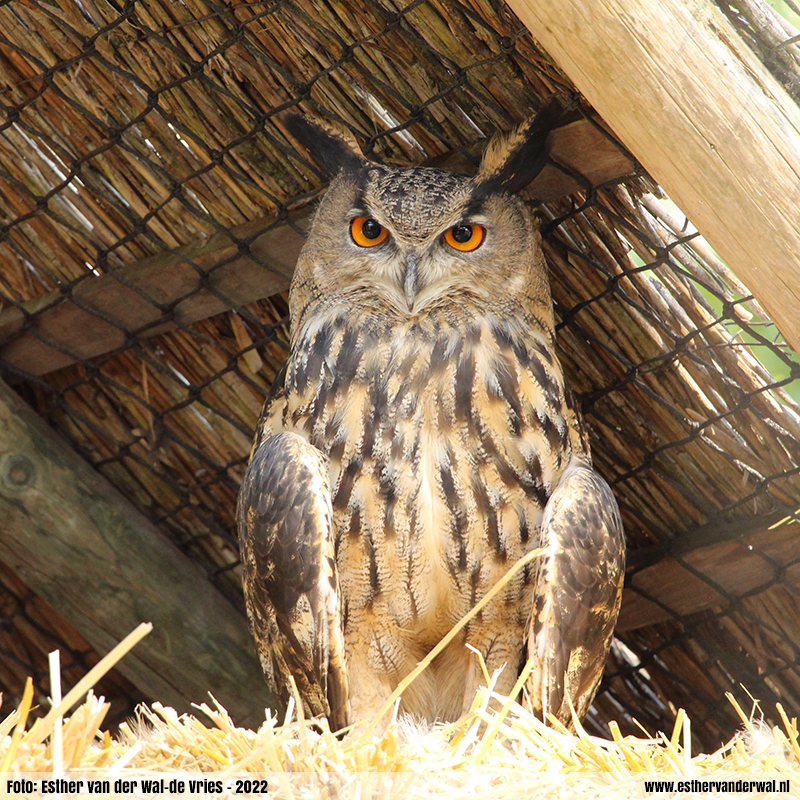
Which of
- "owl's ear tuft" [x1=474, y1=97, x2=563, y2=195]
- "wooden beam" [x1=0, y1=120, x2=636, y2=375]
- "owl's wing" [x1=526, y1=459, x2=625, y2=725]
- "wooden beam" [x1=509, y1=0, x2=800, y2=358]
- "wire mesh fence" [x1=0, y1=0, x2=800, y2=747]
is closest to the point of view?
"wooden beam" [x1=509, y1=0, x2=800, y2=358]

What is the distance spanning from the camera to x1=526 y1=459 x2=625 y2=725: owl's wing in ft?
5.40

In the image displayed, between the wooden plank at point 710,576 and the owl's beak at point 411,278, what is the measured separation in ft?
3.34

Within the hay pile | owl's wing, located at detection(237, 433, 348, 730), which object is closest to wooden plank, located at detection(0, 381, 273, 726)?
owl's wing, located at detection(237, 433, 348, 730)

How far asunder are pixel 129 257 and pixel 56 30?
557 millimetres

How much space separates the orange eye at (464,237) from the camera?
74.5 inches

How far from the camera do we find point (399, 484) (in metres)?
1.74

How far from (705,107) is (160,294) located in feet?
4.78

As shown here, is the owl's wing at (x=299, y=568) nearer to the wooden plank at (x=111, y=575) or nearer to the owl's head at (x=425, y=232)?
the owl's head at (x=425, y=232)

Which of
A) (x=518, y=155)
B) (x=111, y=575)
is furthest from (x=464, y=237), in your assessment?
(x=111, y=575)

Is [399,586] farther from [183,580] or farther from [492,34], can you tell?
[492,34]

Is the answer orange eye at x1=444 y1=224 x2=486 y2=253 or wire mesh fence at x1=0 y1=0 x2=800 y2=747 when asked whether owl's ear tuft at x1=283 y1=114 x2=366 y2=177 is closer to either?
wire mesh fence at x1=0 y1=0 x2=800 y2=747

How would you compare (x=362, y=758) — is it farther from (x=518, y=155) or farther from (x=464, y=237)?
(x=518, y=155)

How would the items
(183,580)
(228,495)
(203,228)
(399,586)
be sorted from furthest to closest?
1. (228,495)
2. (183,580)
3. (203,228)
4. (399,586)

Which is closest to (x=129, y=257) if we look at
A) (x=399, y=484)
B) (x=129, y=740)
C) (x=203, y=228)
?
(x=203, y=228)
